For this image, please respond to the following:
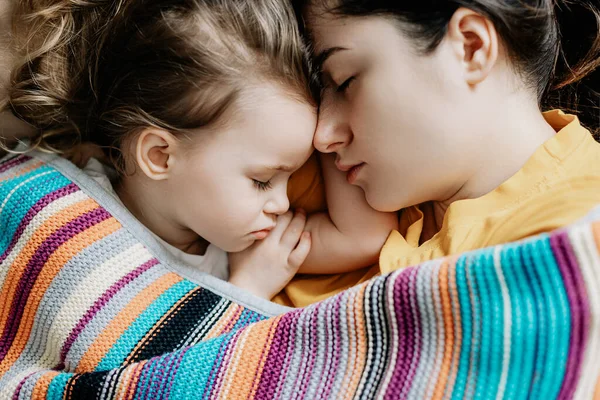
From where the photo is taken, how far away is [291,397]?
869 mm

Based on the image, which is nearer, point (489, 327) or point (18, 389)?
point (489, 327)

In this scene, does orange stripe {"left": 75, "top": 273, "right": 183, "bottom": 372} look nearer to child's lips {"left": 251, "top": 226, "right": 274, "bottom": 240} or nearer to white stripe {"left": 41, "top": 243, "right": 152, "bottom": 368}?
white stripe {"left": 41, "top": 243, "right": 152, "bottom": 368}

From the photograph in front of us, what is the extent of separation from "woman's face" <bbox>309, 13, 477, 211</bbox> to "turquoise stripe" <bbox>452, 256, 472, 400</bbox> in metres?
0.23

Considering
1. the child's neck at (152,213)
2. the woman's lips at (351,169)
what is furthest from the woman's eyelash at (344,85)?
the child's neck at (152,213)

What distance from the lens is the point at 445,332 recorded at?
81cm

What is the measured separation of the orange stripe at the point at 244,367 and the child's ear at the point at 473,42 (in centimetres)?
49

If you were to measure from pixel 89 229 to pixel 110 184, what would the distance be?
118 millimetres

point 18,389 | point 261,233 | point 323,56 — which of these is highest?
point 323,56

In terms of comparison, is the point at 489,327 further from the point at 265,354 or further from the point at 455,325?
the point at 265,354

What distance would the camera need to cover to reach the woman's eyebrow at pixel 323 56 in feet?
3.10

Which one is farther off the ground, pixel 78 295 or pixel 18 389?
pixel 78 295

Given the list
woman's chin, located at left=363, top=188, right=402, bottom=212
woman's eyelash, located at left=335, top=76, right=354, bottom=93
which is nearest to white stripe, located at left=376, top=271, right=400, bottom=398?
woman's chin, located at left=363, top=188, right=402, bottom=212

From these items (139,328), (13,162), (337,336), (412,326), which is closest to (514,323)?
(412,326)

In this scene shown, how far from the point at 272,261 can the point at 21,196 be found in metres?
0.43
